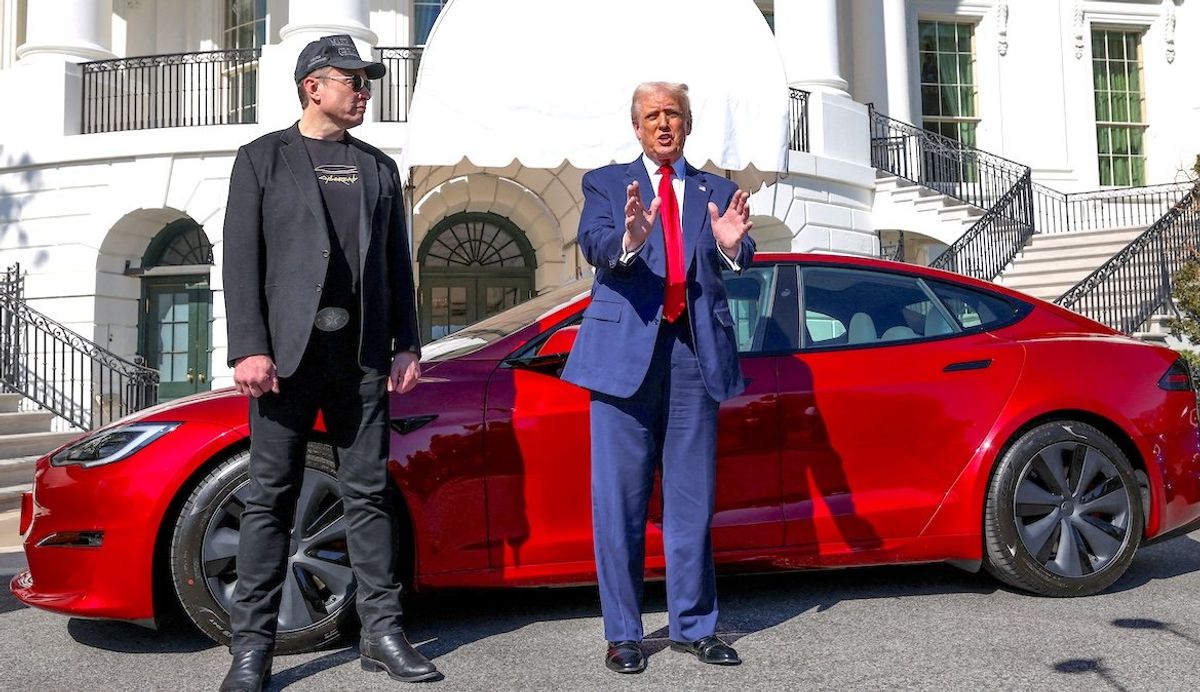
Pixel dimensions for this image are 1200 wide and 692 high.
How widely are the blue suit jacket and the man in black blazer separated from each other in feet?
2.05

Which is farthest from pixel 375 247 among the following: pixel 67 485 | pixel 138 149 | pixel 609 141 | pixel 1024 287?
pixel 1024 287

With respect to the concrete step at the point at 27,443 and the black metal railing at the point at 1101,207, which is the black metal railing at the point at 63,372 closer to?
the concrete step at the point at 27,443

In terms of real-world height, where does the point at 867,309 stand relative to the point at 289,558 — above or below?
above

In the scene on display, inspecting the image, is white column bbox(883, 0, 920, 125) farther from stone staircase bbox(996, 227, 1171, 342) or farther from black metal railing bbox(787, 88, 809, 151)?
stone staircase bbox(996, 227, 1171, 342)

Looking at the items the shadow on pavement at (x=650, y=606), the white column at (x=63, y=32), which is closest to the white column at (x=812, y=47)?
the white column at (x=63, y=32)

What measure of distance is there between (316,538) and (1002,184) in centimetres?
1869

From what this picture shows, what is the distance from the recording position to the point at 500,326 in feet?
14.5

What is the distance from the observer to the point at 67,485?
3730 millimetres

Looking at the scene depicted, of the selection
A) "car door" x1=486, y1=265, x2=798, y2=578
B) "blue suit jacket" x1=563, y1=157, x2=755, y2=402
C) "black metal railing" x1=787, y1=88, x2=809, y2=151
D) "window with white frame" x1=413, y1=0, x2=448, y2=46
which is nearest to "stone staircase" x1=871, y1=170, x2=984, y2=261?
"black metal railing" x1=787, y1=88, x2=809, y2=151

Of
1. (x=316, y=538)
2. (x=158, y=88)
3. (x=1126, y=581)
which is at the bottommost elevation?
(x=1126, y=581)

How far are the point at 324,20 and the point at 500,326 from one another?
10974 millimetres

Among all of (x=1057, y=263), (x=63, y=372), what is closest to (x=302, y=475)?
(x=63, y=372)

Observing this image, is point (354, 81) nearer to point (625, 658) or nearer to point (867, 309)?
point (625, 658)

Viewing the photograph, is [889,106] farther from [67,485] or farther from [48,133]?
[67,485]
